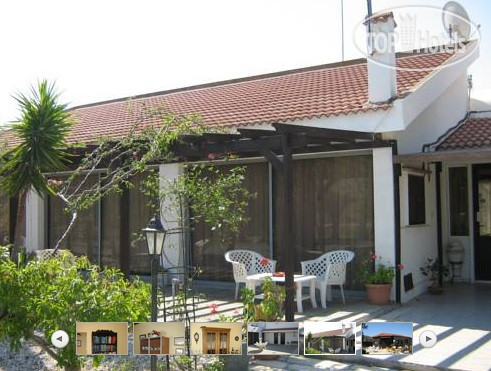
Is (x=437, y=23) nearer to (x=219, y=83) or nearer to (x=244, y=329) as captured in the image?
(x=219, y=83)

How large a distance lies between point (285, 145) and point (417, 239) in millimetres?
4397

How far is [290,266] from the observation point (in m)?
7.74

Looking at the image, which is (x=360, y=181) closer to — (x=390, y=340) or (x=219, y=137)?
(x=219, y=137)

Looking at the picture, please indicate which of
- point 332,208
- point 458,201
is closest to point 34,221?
point 332,208

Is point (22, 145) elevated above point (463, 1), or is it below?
below

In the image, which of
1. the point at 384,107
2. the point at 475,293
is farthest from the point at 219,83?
the point at 475,293

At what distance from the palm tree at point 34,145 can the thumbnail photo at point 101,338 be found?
14.9ft

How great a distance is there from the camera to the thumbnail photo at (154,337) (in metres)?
4.93

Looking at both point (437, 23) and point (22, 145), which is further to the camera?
point (437, 23)

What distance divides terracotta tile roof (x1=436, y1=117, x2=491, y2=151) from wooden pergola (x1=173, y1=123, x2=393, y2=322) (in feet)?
7.23

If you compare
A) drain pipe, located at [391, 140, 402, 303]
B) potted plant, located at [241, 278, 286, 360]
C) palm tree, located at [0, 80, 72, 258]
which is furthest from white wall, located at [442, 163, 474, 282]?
palm tree, located at [0, 80, 72, 258]

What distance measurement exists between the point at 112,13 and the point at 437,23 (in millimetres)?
8585

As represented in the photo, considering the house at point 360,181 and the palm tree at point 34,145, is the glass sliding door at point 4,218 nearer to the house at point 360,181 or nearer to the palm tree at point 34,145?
the house at point 360,181

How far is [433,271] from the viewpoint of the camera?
11.7 meters
